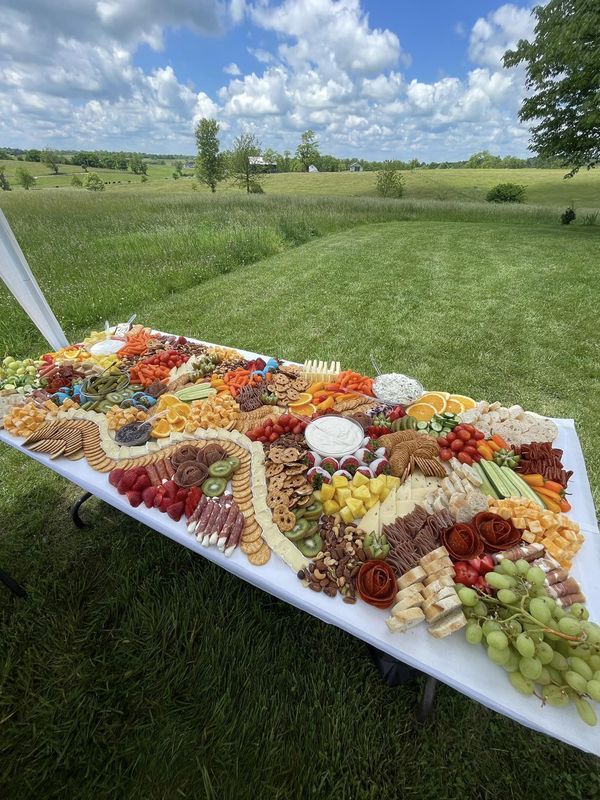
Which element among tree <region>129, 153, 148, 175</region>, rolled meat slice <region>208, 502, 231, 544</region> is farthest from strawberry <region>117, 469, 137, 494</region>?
tree <region>129, 153, 148, 175</region>

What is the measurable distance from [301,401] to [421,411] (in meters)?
0.92

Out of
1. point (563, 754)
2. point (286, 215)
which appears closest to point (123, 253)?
point (286, 215)

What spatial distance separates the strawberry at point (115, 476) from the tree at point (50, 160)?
88.6m

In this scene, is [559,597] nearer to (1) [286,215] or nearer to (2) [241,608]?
(2) [241,608]

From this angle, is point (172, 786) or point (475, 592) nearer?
point (475, 592)

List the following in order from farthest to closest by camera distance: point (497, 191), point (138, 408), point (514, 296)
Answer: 1. point (497, 191)
2. point (514, 296)
3. point (138, 408)

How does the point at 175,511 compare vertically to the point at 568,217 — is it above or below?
above

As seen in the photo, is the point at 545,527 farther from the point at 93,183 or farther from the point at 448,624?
the point at 93,183

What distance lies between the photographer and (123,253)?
36.2 feet

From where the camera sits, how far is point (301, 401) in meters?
2.90

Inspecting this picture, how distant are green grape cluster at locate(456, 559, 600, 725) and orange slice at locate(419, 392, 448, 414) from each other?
146cm

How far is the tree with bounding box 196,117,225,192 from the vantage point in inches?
1747

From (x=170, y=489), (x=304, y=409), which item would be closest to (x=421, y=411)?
(x=304, y=409)

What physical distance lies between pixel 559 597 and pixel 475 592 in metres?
0.37
